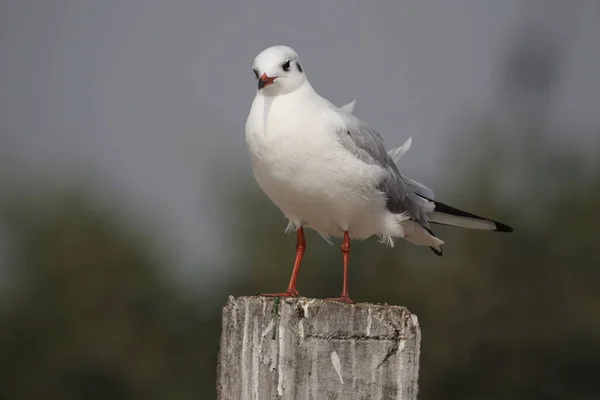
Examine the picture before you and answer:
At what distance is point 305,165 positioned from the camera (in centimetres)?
598

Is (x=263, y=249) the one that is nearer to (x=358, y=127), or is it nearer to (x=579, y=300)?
(x=579, y=300)

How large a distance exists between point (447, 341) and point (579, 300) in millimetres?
2358

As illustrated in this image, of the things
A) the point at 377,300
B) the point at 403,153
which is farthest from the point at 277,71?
the point at 377,300

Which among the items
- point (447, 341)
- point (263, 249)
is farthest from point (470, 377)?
point (263, 249)

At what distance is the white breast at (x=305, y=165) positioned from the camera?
5.96 metres

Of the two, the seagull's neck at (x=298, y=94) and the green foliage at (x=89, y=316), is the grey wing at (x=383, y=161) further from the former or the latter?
the green foliage at (x=89, y=316)

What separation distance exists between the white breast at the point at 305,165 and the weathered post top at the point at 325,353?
1.42 meters

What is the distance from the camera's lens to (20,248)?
77.7 feet

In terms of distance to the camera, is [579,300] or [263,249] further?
[263,249]

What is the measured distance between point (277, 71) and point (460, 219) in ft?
5.41

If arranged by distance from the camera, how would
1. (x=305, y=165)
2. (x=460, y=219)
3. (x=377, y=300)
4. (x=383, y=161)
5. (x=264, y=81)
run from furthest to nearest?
(x=377, y=300) → (x=460, y=219) → (x=383, y=161) → (x=264, y=81) → (x=305, y=165)

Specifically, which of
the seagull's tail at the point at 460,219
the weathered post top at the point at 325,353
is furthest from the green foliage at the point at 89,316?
the weathered post top at the point at 325,353

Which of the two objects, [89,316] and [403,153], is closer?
[403,153]

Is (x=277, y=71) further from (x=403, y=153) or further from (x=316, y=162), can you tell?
(x=403, y=153)
